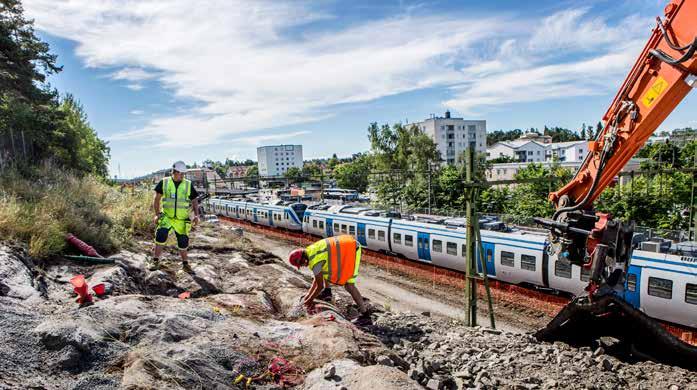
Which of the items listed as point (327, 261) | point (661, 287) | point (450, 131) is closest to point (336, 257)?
point (327, 261)

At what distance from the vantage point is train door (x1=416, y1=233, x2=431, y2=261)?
1609cm

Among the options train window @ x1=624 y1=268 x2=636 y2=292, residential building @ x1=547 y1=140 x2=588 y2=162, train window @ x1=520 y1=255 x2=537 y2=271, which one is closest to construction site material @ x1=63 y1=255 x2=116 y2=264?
train window @ x1=520 y1=255 x2=537 y2=271

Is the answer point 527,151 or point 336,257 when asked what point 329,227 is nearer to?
point 336,257

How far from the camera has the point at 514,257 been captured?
13.1m

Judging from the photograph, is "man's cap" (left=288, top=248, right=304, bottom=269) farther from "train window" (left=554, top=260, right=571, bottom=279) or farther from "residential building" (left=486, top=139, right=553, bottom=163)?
"residential building" (left=486, top=139, right=553, bottom=163)

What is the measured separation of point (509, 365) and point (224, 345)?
11.9 ft

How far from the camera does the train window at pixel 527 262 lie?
1252cm

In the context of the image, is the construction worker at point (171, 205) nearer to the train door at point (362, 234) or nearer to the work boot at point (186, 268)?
the work boot at point (186, 268)

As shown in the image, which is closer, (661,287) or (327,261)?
(327,261)

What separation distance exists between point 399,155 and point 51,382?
154ft

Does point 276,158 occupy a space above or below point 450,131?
below

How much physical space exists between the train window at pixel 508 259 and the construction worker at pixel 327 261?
25.9ft

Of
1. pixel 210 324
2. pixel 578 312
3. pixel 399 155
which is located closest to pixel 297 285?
pixel 210 324

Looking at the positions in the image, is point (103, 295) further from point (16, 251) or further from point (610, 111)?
point (610, 111)
